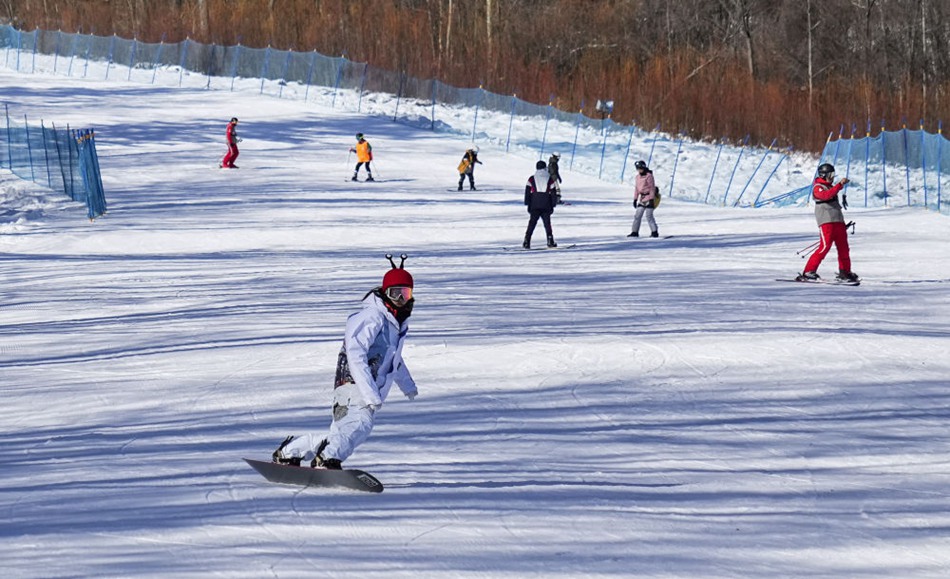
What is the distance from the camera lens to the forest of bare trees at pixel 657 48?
156ft

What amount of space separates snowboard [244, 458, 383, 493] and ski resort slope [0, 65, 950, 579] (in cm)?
9

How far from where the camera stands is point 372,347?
6.87m

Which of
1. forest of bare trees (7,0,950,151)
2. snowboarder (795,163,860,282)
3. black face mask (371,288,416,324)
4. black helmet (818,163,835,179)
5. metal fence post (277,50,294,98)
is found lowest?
Answer: black face mask (371,288,416,324)

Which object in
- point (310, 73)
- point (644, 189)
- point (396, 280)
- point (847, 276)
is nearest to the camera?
point (396, 280)

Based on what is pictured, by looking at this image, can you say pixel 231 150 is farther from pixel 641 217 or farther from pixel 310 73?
pixel 310 73

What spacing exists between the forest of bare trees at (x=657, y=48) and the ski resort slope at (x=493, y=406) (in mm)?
24549

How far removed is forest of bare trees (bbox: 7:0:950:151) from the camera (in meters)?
47.6

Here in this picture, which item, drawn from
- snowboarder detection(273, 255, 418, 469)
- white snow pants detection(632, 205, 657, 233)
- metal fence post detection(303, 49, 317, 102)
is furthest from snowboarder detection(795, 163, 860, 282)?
metal fence post detection(303, 49, 317, 102)

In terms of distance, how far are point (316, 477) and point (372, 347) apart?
0.86 metres

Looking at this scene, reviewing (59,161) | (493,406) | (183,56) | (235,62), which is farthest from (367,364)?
(183,56)

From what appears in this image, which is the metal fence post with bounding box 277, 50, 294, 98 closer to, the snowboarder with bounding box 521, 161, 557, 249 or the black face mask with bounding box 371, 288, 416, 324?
the snowboarder with bounding box 521, 161, 557, 249

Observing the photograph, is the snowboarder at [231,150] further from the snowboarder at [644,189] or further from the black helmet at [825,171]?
the black helmet at [825,171]

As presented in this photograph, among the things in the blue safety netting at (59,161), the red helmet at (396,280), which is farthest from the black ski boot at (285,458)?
the blue safety netting at (59,161)

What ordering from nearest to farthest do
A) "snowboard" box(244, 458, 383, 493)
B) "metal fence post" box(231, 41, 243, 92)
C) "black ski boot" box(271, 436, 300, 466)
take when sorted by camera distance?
"snowboard" box(244, 458, 383, 493) → "black ski boot" box(271, 436, 300, 466) → "metal fence post" box(231, 41, 243, 92)
